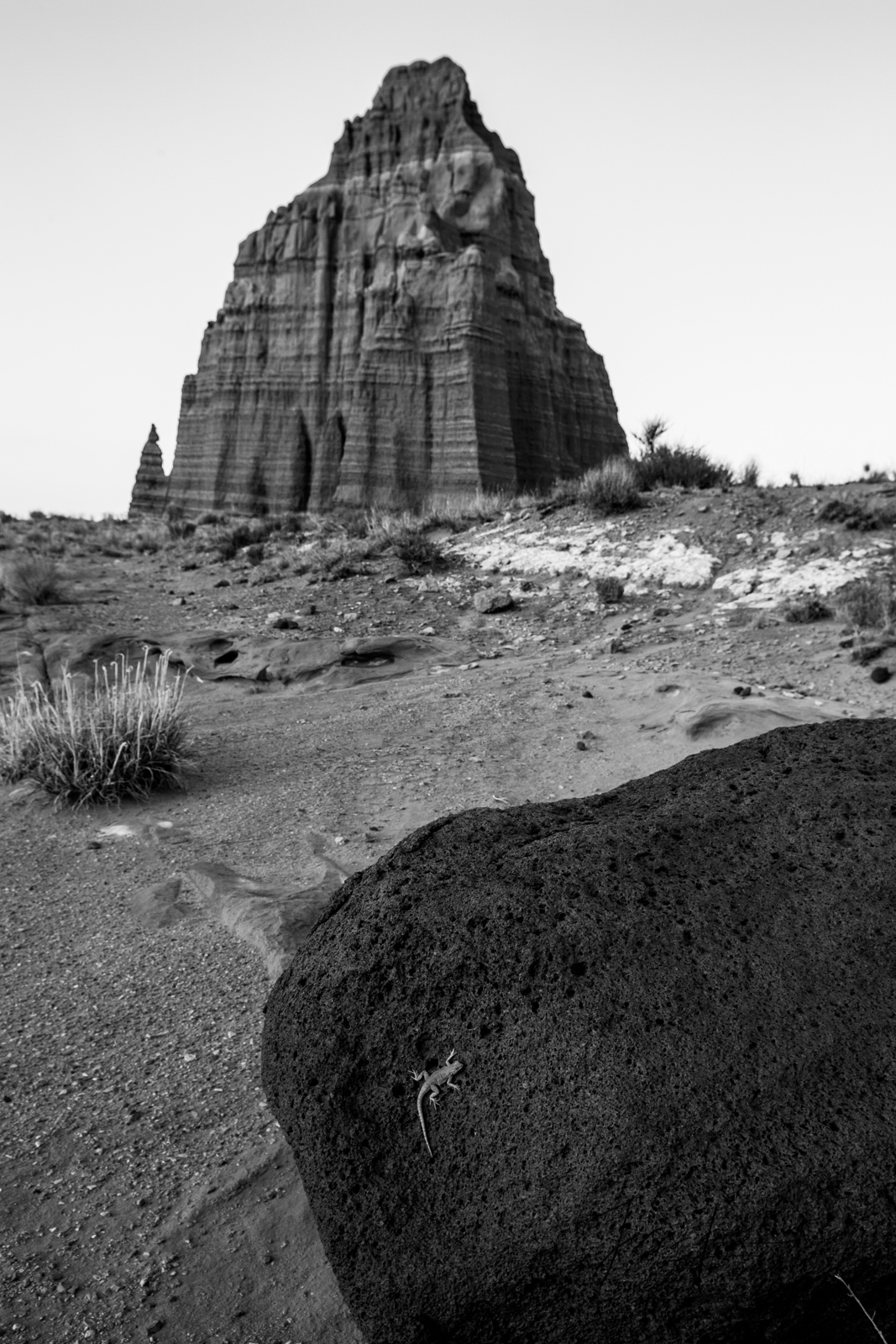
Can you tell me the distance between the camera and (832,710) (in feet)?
23.5

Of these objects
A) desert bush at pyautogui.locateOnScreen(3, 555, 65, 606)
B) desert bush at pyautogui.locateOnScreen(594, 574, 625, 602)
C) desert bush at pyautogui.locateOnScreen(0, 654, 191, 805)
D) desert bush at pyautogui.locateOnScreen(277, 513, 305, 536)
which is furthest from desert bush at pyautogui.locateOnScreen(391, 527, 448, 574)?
desert bush at pyautogui.locateOnScreen(0, 654, 191, 805)

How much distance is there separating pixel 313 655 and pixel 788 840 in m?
8.30

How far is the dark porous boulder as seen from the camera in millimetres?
1624

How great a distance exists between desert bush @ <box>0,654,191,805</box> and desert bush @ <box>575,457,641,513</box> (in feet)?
31.0

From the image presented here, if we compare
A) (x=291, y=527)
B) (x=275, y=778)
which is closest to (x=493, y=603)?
(x=275, y=778)

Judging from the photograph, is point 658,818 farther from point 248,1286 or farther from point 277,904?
point 277,904

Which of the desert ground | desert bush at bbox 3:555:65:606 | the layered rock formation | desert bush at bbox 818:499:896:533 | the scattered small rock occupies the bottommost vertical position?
the desert ground

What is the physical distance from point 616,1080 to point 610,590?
1034 cm

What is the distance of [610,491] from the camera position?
14766 millimetres

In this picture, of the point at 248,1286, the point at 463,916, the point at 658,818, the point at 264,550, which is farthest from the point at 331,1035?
the point at 264,550

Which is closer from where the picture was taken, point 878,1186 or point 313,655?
point 878,1186

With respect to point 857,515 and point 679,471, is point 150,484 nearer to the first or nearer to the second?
point 679,471

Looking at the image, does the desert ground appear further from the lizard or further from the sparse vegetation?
the sparse vegetation

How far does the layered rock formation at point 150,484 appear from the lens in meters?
49.9
